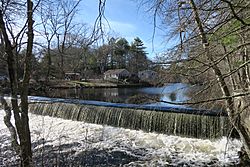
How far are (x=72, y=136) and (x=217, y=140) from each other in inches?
164

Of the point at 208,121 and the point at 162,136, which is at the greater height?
the point at 208,121

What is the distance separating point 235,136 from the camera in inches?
245

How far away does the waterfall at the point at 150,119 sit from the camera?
21.9ft

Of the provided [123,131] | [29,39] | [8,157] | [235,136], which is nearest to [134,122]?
[123,131]

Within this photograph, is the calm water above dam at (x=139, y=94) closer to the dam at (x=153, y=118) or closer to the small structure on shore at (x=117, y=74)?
the dam at (x=153, y=118)

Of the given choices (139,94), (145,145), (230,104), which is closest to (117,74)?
(145,145)

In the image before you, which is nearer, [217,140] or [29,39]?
[29,39]

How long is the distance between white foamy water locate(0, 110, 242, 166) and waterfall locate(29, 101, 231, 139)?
26 centimetres

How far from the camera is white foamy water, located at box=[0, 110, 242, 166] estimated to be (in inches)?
208

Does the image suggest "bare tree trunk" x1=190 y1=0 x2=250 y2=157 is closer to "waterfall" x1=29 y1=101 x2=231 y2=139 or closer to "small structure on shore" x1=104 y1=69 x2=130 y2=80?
"waterfall" x1=29 y1=101 x2=231 y2=139

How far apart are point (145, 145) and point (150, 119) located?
4.41ft

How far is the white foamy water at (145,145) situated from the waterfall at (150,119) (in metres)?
0.26

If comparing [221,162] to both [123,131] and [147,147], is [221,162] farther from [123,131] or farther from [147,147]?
[123,131]

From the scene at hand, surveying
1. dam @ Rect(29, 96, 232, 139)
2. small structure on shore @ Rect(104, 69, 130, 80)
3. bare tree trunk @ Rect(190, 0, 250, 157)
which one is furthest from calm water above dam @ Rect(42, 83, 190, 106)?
small structure on shore @ Rect(104, 69, 130, 80)
